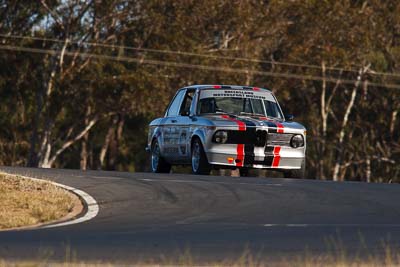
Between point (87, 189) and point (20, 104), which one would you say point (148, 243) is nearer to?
point (87, 189)

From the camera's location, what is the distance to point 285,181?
63.5ft

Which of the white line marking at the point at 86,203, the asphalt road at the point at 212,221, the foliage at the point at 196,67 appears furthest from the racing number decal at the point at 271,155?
the foliage at the point at 196,67

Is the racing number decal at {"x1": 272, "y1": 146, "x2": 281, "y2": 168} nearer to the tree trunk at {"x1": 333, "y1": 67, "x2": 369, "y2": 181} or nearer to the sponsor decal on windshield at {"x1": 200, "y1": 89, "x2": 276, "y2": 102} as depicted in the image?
the sponsor decal on windshield at {"x1": 200, "y1": 89, "x2": 276, "y2": 102}

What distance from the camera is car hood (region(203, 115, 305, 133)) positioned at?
20356mm

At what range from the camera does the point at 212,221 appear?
548 inches

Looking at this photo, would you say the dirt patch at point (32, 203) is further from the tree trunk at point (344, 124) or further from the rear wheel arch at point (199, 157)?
the tree trunk at point (344, 124)

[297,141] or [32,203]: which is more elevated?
[297,141]

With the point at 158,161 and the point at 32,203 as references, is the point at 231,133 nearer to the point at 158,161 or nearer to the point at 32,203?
the point at 158,161

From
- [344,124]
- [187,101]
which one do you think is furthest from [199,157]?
[344,124]

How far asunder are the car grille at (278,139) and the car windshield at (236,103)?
2.93ft

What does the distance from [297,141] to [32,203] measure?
671 cm

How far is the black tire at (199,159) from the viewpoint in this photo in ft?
67.8

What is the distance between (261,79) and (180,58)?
6070 millimetres

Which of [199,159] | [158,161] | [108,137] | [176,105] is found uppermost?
[176,105]
